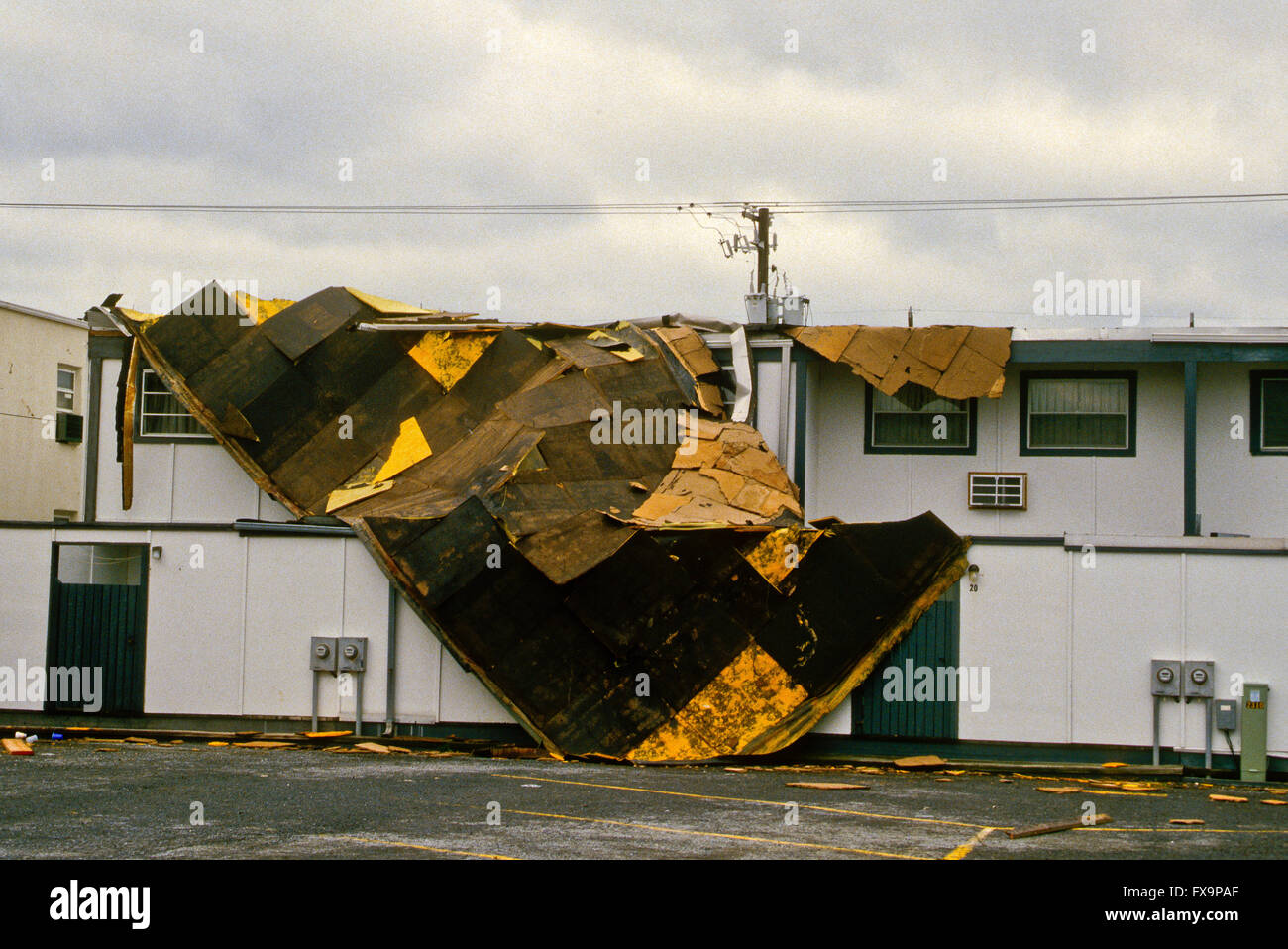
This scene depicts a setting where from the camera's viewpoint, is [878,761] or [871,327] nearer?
[878,761]

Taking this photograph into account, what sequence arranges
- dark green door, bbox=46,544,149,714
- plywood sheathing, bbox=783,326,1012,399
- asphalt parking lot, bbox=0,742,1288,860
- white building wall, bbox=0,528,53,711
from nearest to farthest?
asphalt parking lot, bbox=0,742,1288,860 → dark green door, bbox=46,544,149,714 → white building wall, bbox=0,528,53,711 → plywood sheathing, bbox=783,326,1012,399

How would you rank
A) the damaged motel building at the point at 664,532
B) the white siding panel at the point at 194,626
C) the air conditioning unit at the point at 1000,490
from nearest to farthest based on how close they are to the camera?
the damaged motel building at the point at 664,532
the white siding panel at the point at 194,626
the air conditioning unit at the point at 1000,490

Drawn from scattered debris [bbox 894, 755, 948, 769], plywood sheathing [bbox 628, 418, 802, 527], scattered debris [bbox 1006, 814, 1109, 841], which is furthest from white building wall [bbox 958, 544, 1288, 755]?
scattered debris [bbox 1006, 814, 1109, 841]

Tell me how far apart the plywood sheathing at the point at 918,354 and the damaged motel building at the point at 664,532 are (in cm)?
A: 5

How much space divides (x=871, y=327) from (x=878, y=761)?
7171 millimetres

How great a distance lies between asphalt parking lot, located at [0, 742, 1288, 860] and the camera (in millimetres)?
10305

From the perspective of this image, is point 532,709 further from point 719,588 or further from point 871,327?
point 871,327

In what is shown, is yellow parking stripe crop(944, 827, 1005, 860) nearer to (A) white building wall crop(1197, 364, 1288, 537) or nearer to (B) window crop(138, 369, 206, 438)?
(A) white building wall crop(1197, 364, 1288, 537)

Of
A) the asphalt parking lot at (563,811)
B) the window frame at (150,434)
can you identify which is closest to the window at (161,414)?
the window frame at (150,434)

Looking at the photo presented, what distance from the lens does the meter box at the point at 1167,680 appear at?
54.2 ft

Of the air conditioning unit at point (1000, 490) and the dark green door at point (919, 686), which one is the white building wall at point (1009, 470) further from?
the dark green door at point (919, 686)

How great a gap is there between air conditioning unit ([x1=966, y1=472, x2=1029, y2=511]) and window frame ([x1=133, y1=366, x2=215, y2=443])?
1170cm

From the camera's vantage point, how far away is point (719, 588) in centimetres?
1709
